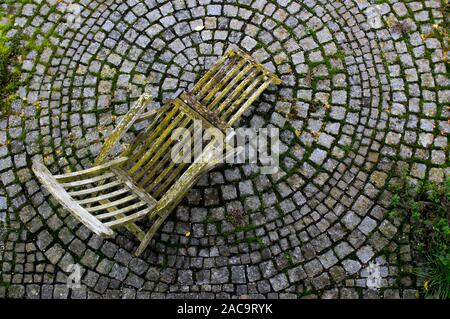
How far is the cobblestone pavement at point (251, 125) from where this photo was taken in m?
5.16

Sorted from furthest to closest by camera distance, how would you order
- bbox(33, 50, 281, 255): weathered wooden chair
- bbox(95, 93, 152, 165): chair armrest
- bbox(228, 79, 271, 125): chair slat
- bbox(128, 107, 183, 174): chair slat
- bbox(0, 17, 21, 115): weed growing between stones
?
bbox(0, 17, 21, 115): weed growing between stones, bbox(228, 79, 271, 125): chair slat, bbox(128, 107, 183, 174): chair slat, bbox(95, 93, 152, 165): chair armrest, bbox(33, 50, 281, 255): weathered wooden chair

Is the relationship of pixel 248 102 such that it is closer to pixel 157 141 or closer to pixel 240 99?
pixel 240 99

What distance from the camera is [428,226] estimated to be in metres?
5.15

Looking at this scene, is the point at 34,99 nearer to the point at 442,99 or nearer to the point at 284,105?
the point at 284,105

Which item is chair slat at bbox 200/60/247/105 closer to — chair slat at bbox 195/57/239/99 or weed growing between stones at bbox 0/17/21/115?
chair slat at bbox 195/57/239/99

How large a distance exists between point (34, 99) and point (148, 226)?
7.60 feet

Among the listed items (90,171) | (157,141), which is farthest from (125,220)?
(157,141)

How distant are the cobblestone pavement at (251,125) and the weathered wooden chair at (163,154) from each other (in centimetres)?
34

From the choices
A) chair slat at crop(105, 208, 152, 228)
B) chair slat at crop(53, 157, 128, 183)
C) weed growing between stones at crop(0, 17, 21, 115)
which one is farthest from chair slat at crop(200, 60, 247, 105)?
weed growing between stones at crop(0, 17, 21, 115)

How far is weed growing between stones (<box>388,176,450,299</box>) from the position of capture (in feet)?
16.2

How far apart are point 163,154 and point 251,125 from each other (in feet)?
3.71

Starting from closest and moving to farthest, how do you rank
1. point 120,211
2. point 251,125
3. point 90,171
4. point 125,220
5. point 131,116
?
point 125,220
point 120,211
point 90,171
point 131,116
point 251,125

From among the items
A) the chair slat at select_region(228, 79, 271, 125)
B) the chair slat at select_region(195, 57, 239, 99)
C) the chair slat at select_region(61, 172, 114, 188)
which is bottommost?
the chair slat at select_region(61, 172, 114, 188)

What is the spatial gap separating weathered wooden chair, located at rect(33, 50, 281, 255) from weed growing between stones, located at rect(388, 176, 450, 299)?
6.57 feet
